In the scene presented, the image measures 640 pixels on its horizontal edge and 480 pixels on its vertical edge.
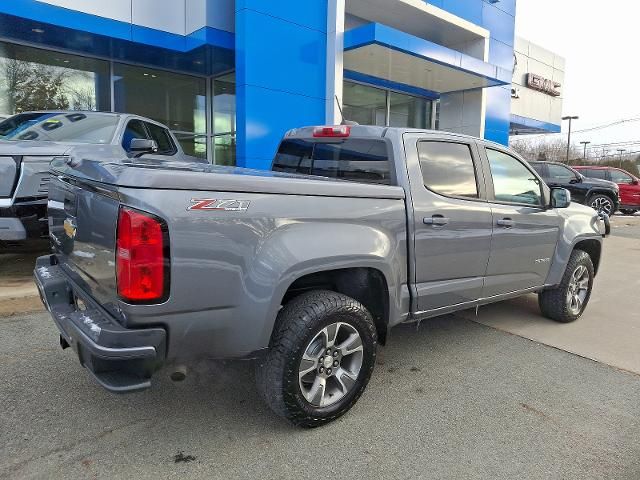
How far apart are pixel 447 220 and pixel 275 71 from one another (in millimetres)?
8277

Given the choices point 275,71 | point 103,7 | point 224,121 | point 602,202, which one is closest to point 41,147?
point 103,7

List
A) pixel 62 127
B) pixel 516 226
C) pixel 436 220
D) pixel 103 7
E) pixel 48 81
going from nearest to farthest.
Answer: pixel 436 220 → pixel 516 226 → pixel 62 127 → pixel 103 7 → pixel 48 81

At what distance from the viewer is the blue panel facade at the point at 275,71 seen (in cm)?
1027

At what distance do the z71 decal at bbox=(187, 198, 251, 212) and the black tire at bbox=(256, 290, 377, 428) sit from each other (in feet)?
2.28

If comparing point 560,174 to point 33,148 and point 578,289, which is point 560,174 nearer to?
point 578,289

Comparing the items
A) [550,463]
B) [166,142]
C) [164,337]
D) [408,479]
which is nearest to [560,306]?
[550,463]

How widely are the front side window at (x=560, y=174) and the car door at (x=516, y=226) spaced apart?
1182 cm

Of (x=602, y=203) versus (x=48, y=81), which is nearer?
(x=48, y=81)

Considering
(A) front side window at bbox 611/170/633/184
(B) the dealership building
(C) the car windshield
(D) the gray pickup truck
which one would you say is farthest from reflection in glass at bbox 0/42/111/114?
(A) front side window at bbox 611/170/633/184

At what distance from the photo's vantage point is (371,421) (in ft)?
9.88

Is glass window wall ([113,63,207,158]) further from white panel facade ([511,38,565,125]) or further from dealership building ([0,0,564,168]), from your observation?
white panel facade ([511,38,565,125])

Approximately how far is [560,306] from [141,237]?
4273mm

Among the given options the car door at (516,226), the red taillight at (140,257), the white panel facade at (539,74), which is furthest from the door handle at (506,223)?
the white panel facade at (539,74)

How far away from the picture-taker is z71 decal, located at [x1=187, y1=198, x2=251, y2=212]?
2328 millimetres
